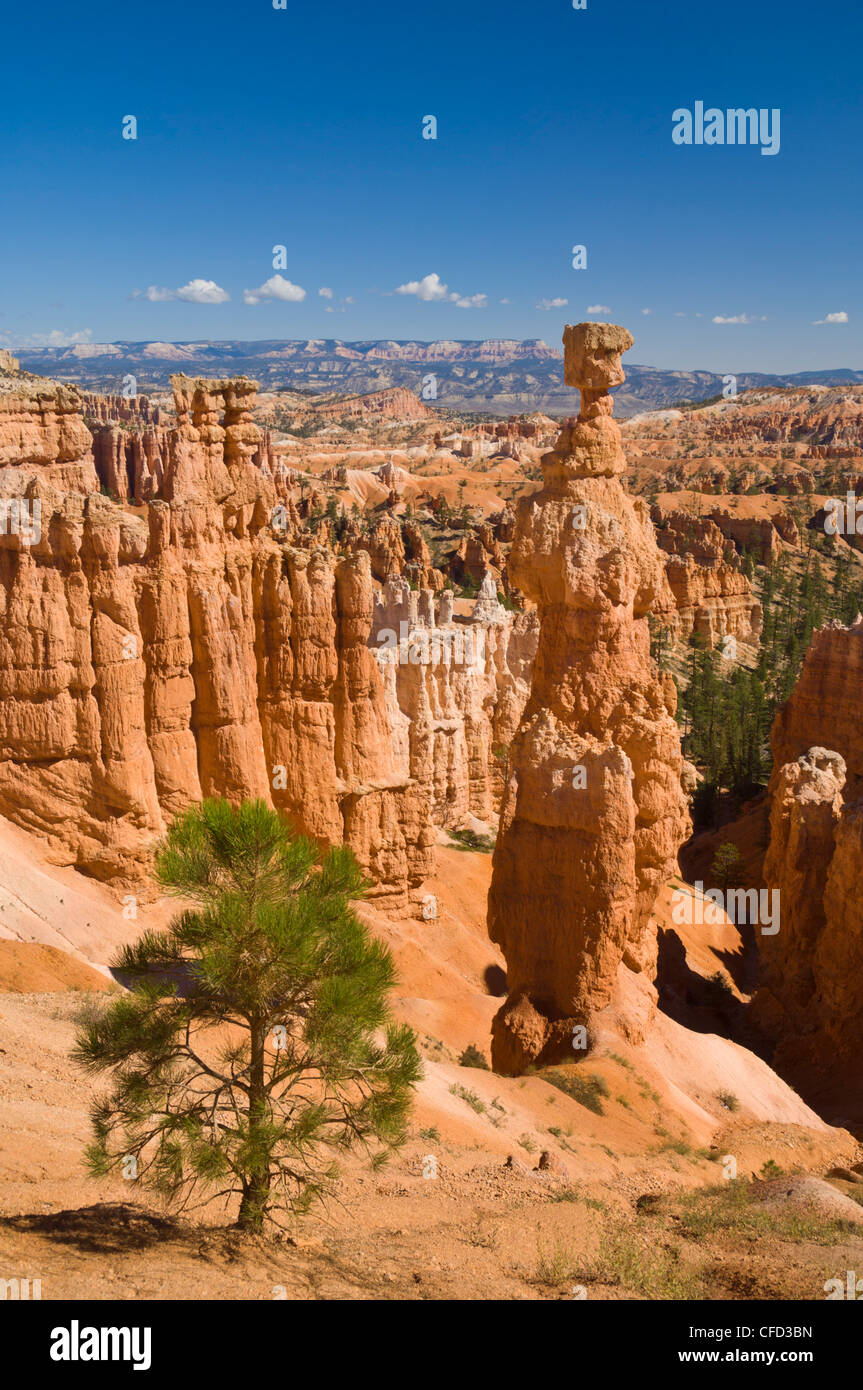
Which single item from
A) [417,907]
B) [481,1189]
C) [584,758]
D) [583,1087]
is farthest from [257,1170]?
→ [417,907]

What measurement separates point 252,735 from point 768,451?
15291 cm

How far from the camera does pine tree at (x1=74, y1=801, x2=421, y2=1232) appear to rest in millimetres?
8258

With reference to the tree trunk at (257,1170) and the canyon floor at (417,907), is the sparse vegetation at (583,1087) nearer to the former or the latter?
the canyon floor at (417,907)

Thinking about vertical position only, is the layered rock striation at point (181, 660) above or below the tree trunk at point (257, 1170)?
above

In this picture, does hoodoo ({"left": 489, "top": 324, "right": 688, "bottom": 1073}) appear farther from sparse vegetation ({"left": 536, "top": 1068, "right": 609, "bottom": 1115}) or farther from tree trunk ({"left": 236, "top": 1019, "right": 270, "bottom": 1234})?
tree trunk ({"left": 236, "top": 1019, "right": 270, "bottom": 1234})

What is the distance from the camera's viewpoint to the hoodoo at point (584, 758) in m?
17.9

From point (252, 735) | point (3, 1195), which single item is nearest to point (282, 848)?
point (3, 1195)

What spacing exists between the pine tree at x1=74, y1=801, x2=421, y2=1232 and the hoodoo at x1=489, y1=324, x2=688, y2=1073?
30.4 ft

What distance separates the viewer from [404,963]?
2356 cm

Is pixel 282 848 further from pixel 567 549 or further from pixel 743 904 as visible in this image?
pixel 743 904

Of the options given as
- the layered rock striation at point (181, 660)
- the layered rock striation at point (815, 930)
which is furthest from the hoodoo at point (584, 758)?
the layered rock striation at point (815, 930)

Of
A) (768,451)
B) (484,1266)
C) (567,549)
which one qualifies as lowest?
(484,1266)

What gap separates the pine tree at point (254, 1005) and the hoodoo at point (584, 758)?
9276mm
